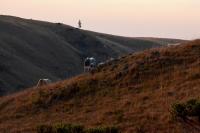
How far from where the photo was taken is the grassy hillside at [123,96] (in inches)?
1189

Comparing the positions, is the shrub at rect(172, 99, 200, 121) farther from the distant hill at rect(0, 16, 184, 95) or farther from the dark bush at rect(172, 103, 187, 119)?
the distant hill at rect(0, 16, 184, 95)

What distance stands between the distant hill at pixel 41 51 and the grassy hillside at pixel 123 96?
43228 millimetres

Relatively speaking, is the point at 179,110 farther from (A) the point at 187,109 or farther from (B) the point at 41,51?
(B) the point at 41,51

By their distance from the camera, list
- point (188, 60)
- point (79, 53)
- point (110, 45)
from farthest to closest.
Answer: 1. point (110, 45)
2. point (79, 53)
3. point (188, 60)

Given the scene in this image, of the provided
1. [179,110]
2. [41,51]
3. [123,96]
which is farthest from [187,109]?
[41,51]

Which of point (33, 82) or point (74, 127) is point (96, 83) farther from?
point (33, 82)

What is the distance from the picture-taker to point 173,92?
1293 inches

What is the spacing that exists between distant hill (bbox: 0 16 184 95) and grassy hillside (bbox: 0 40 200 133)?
142ft

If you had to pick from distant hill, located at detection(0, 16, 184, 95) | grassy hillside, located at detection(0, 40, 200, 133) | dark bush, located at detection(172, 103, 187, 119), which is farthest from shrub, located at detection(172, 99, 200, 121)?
distant hill, located at detection(0, 16, 184, 95)

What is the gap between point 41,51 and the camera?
119 metres

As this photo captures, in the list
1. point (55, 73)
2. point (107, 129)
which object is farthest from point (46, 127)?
point (55, 73)

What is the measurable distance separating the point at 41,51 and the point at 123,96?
84324mm

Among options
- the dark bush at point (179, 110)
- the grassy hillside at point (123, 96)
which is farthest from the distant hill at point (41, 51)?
the dark bush at point (179, 110)

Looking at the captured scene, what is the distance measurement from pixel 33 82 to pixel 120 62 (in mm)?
49901
